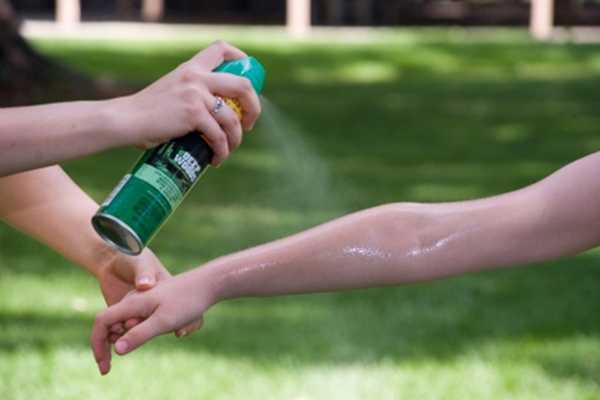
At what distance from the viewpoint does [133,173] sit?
2.96 metres

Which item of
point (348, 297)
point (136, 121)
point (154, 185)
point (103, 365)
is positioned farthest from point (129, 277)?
point (348, 297)

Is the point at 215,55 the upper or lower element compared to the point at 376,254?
upper

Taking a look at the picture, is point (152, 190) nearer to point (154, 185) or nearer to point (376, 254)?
point (154, 185)

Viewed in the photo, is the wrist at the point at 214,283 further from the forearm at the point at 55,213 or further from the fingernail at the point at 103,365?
the forearm at the point at 55,213

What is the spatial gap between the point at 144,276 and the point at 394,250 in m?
0.59

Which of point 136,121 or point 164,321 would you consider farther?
point 164,321

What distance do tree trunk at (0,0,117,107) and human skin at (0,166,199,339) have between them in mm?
9715

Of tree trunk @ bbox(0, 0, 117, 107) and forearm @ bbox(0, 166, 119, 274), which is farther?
tree trunk @ bbox(0, 0, 117, 107)

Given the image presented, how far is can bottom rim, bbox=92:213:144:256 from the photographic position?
2928mm

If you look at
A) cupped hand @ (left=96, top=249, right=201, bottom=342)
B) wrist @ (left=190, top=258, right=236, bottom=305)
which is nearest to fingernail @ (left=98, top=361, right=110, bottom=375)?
cupped hand @ (left=96, top=249, right=201, bottom=342)

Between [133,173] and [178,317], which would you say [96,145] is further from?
[178,317]

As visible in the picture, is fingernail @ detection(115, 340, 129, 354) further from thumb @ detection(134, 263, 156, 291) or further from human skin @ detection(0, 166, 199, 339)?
human skin @ detection(0, 166, 199, 339)

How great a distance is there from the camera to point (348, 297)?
6637 mm

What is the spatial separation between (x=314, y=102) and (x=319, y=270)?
474 inches
